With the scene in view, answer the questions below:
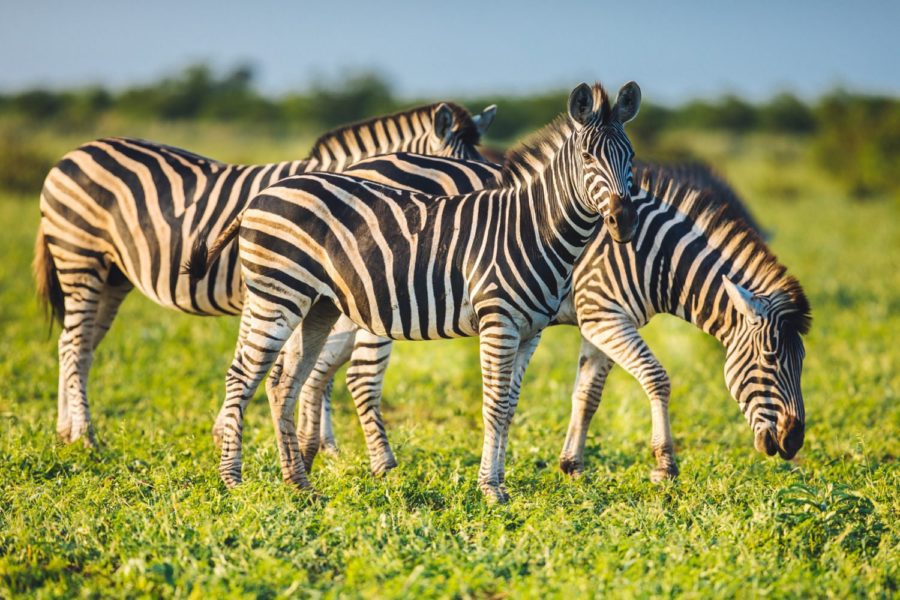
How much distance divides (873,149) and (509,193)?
29808 millimetres

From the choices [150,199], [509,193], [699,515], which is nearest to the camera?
[699,515]

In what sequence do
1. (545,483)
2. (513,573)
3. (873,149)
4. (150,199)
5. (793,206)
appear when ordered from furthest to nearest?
(873,149) < (793,206) < (150,199) < (545,483) < (513,573)

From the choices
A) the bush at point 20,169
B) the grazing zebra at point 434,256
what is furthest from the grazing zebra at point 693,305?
the bush at point 20,169

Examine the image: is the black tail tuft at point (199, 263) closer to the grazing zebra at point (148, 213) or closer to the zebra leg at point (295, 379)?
the grazing zebra at point (148, 213)

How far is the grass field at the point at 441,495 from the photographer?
4.37m

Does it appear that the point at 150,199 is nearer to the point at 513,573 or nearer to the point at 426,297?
the point at 426,297

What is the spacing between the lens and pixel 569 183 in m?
5.26

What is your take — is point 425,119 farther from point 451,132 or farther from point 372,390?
point 372,390

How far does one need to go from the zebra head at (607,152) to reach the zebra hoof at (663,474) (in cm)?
202

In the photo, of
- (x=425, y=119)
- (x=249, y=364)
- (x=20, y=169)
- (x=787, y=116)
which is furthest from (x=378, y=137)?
(x=787, y=116)

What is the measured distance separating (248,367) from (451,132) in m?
2.68

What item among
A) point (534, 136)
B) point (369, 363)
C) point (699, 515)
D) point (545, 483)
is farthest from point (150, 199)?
point (699, 515)

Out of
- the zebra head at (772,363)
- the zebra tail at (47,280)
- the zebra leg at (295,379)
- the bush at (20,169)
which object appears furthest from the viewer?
the bush at (20,169)

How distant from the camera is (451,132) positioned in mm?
7156
